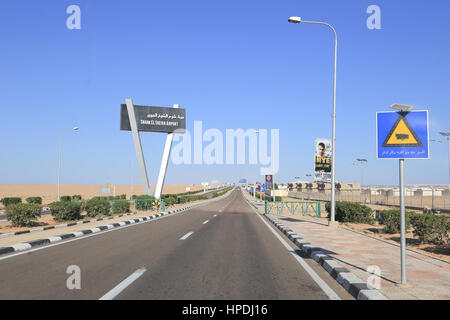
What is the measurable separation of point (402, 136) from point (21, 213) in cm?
1609

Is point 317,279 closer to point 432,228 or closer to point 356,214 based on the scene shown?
point 432,228

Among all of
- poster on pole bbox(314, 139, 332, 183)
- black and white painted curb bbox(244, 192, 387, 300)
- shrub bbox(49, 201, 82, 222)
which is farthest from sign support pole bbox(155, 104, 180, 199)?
black and white painted curb bbox(244, 192, 387, 300)

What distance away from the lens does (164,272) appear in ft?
21.7

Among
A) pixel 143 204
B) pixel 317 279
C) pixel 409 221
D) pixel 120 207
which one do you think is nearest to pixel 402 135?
pixel 317 279

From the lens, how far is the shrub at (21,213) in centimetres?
1562

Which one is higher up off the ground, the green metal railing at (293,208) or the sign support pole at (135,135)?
the sign support pole at (135,135)

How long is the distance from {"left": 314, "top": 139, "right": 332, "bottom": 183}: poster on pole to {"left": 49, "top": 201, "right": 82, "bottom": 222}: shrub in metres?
13.5

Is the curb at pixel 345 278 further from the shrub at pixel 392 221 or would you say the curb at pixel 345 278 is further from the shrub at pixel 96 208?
the shrub at pixel 96 208

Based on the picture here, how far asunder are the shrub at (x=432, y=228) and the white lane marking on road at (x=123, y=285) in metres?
9.77

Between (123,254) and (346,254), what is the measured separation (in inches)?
221

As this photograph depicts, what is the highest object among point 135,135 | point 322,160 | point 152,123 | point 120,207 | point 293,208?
point 152,123

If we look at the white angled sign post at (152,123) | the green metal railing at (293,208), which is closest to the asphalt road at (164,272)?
the green metal railing at (293,208)

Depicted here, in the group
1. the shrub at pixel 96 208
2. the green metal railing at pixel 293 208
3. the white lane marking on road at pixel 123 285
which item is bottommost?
the green metal railing at pixel 293 208

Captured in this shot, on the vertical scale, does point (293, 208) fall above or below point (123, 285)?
below
